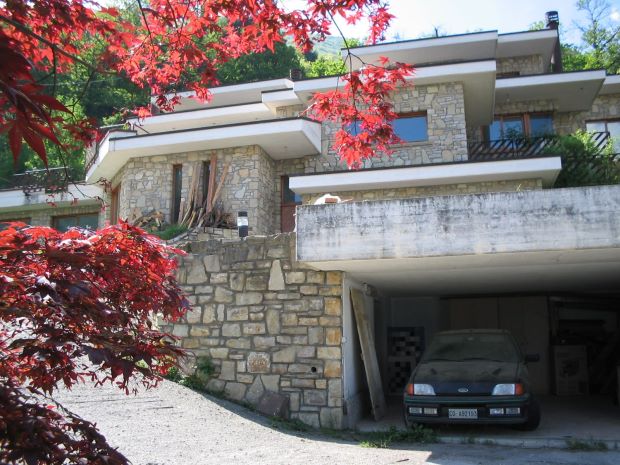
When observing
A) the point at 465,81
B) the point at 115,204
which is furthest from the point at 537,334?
the point at 115,204

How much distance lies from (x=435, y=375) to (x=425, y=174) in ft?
23.7

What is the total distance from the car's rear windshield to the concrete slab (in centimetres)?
107

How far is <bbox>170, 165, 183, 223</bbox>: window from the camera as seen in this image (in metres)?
17.0

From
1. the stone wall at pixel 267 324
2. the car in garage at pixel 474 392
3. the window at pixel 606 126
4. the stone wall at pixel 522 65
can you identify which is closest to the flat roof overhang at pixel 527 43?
the stone wall at pixel 522 65

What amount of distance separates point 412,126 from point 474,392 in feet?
34.5

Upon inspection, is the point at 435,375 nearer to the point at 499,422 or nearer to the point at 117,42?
the point at 499,422

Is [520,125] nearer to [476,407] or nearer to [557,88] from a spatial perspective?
[557,88]

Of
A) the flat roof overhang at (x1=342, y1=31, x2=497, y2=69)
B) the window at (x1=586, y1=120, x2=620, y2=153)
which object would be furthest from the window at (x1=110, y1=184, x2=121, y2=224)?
the window at (x1=586, y1=120, x2=620, y2=153)

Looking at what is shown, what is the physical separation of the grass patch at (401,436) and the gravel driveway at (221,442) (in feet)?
0.66

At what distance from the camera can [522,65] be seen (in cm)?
1939

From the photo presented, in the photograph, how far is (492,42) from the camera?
1758 centimetres

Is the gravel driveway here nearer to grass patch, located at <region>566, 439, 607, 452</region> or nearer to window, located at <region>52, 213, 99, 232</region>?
grass patch, located at <region>566, 439, 607, 452</region>

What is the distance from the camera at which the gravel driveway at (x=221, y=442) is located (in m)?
6.14

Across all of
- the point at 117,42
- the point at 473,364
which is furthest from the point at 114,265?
the point at 473,364
